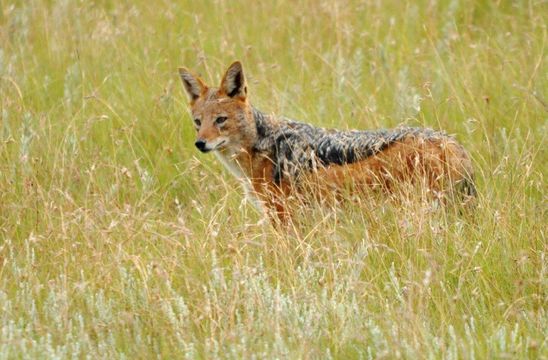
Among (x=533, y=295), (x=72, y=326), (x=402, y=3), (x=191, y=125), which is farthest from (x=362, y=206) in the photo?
(x=402, y=3)

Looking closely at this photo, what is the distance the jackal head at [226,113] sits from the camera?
7.58m

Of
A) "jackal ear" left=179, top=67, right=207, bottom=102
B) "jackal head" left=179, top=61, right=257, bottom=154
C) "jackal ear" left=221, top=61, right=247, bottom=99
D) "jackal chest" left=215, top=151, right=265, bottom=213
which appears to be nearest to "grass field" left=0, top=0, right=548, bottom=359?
"jackal chest" left=215, top=151, right=265, bottom=213

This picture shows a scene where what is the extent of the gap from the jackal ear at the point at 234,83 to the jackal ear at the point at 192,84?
0.18 metres

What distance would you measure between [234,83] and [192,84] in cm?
31

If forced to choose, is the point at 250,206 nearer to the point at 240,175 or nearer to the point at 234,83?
the point at 240,175

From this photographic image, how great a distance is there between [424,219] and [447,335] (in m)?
0.94

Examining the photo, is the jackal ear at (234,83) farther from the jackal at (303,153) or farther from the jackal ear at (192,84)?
the jackal ear at (192,84)

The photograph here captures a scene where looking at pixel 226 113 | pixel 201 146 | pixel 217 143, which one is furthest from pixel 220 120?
pixel 201 146

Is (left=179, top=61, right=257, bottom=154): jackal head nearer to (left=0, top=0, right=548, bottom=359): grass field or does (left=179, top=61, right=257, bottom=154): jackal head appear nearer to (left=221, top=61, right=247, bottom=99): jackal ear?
(left=221, top=61, right=247, bottom=99): jackal ear

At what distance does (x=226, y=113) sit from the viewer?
7.68 metres

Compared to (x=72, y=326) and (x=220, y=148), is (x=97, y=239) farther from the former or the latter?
(x=220, y=148)

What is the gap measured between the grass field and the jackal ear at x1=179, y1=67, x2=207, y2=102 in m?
0.38

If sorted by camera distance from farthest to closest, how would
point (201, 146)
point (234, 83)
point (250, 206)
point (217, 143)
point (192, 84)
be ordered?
1. point (192, 84)
2. point (234, 83)
3. point (217, 143)
4. point (201, 146)
5. point (250, 206)

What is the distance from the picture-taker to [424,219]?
19.2 feet
